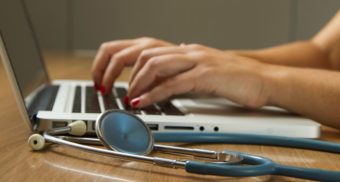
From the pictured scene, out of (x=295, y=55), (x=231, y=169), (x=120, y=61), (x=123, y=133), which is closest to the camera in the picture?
(x=231, y=169)

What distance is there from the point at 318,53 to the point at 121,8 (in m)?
2.05

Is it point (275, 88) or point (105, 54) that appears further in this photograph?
point (105, 54)

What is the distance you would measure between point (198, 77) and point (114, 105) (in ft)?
0.48

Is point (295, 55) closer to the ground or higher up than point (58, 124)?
closer to the ground

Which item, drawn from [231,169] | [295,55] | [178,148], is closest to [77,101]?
[178,148]

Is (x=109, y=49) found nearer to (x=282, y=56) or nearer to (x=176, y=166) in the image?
(x=282, y=56)

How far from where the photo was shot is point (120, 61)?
3.32 ft

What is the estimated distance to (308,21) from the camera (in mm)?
3117

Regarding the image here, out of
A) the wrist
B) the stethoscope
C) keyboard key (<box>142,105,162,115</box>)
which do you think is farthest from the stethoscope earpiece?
the wrist

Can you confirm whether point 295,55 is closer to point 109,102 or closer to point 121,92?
point 121,92

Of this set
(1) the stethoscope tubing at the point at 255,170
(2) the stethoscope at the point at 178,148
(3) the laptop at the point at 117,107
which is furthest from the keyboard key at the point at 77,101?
(1) the stethoscope tubing at the point at 255,170

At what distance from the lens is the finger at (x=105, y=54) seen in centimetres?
106

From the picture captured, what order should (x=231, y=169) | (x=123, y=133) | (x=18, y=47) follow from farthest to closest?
(x=18, y=47)
(x=123, y=133)
(x=231, y=169)

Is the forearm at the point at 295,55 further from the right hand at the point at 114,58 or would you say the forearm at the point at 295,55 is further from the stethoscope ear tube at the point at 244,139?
the stethoscope ear tube at the point at 244,139
